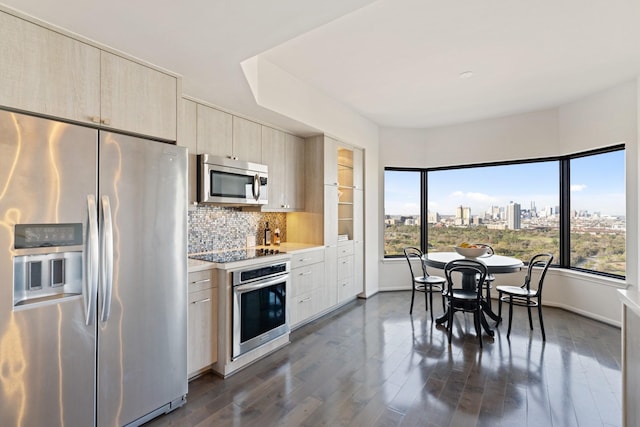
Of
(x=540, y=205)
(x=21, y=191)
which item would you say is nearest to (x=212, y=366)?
(x=21, y=191)

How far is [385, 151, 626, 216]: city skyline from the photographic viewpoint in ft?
13.6

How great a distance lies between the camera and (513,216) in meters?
5.14

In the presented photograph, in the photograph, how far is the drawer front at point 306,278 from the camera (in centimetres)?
357

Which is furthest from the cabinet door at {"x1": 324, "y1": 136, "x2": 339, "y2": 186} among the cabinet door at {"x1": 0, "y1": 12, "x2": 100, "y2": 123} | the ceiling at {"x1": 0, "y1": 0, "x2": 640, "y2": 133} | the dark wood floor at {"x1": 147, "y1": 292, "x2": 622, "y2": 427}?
the cabinet door at {"x1": 0, "y1": 12, "x2": 100, "y2": 123}

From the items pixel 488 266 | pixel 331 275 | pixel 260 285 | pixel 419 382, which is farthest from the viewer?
pixel 331 275

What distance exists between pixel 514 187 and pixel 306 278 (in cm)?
384

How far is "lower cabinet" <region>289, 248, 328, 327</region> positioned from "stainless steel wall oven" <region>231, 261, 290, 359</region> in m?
0.26

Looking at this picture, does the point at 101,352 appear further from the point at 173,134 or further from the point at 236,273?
the point at 173,134

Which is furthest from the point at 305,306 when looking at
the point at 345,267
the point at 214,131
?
the point at 214,131

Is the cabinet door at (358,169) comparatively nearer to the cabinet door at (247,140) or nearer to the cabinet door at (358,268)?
the cabinet door at (358,268)

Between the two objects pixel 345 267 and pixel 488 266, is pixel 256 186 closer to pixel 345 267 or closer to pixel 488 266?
pixel 345 267

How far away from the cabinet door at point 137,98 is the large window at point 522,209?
412cm

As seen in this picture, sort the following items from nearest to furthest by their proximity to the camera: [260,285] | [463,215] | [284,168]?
[260,285] → [284,168] → [463,215]

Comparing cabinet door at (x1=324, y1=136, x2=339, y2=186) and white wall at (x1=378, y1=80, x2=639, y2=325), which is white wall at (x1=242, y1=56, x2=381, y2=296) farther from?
white wall at (x1=378, y1=80, x2=639, y2=325)
